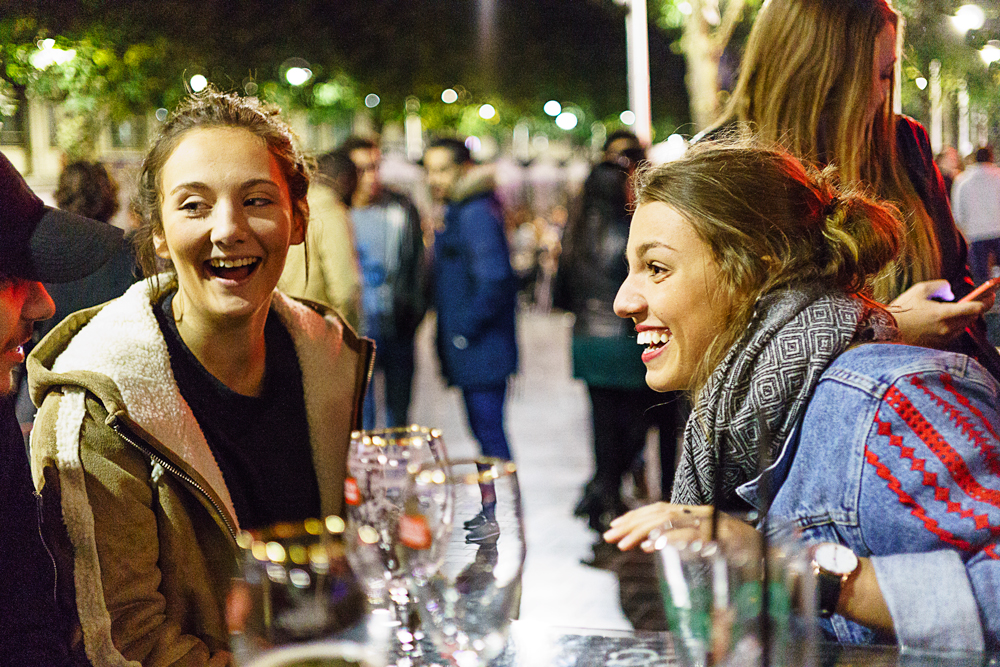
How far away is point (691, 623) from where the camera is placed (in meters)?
0.97

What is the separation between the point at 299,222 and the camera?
186cm

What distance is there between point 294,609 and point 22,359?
1030 mm

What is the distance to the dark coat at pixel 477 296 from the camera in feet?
15.8

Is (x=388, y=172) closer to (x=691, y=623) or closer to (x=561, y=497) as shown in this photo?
(x=561, y=497)

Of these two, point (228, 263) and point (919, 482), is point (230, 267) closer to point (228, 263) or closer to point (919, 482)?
point (228, 263)

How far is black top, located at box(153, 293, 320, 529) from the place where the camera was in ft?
5.88

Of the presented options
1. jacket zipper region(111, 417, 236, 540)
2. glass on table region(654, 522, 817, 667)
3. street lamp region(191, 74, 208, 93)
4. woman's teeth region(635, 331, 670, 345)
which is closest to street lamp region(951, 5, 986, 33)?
woman's teeth region(635, 331, 670, 345)

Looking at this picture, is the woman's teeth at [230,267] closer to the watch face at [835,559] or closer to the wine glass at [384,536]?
the wine glass at [384,536]

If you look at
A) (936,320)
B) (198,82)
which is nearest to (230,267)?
(198,82)

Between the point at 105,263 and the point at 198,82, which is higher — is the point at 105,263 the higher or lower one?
the lower one

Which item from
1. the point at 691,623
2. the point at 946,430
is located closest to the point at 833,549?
the point at 946,430

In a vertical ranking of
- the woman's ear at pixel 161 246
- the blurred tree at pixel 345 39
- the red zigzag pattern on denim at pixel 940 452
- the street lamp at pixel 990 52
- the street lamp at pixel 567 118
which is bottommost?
the red zigzag pattern on denim at pixel 940 452

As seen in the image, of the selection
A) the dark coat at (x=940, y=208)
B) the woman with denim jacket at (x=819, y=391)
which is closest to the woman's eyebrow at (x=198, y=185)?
the woman with denim jacket at (x=819, y=391)

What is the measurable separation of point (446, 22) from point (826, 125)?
3.92ft
